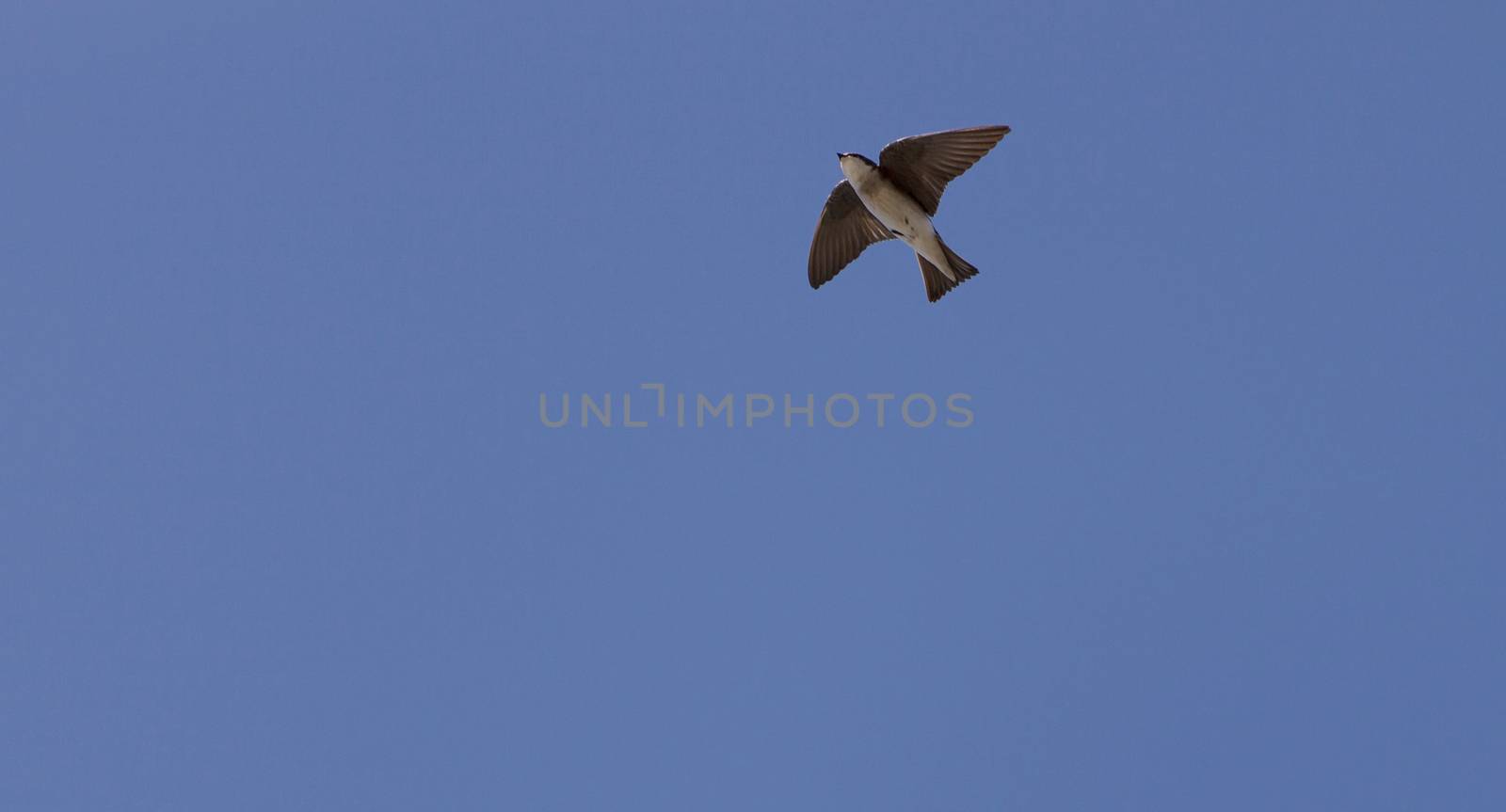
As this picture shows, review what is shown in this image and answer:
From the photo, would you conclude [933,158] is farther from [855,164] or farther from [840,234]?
[840,234]

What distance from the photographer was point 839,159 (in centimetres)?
973

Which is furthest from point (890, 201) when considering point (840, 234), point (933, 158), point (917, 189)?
point (840, 234)

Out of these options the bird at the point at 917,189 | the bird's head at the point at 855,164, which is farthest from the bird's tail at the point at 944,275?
the bird's head at the point at 855,164

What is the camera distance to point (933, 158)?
948 cm

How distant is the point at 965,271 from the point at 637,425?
3138 millimetres

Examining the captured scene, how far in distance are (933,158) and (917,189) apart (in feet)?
0.93

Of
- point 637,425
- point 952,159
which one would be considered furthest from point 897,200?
point 637,425

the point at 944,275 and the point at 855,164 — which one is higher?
the point at 855,164

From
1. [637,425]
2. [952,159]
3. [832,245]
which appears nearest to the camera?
[952,159]

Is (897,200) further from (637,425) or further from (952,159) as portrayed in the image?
(637,425)

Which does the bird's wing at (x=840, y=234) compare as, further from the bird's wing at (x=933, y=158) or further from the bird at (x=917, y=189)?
the bird's wing at (x=933, y=158)

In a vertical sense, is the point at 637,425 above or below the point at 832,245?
below

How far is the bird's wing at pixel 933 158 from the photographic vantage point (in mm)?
9242

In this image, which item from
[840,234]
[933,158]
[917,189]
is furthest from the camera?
[840,234]
